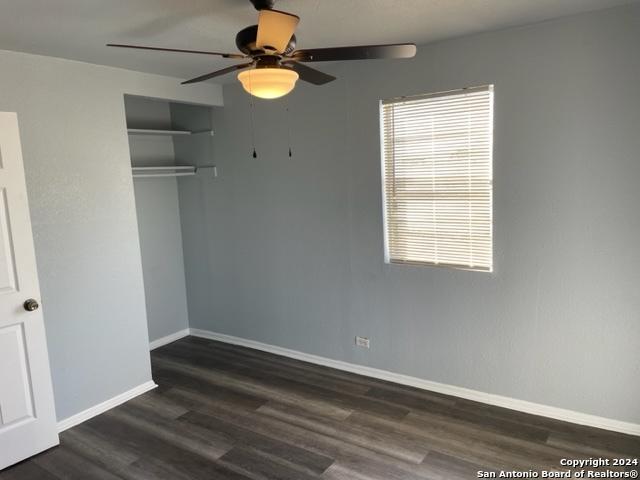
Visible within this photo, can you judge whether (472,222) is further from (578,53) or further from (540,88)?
(578,53)

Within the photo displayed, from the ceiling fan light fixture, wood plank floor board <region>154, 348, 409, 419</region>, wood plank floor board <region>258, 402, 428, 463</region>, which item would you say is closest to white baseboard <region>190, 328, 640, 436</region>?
wood plank floor board <region>154, 348, 409, 419</region>

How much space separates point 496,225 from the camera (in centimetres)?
322

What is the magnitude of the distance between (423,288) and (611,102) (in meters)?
1.70

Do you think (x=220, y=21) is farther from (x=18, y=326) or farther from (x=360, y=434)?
(x=360, y=434)

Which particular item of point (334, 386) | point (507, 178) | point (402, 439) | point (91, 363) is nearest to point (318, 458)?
point (402, 439)

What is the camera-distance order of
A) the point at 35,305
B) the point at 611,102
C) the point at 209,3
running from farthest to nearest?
the point at 35,305
the point at 611,102
the point at 209,3

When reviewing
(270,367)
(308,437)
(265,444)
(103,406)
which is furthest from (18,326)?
(270,367)

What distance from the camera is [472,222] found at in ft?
10.9

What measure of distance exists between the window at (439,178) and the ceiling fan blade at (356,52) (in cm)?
134

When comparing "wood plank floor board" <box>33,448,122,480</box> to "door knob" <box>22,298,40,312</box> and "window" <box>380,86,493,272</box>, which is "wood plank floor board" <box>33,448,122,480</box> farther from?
"window" <box>380,86,493,272</box>

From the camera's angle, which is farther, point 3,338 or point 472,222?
point 472,222

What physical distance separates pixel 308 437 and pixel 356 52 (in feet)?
7.75

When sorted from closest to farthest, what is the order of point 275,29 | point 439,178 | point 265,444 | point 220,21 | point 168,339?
1. point 275,29
2. point 220,21
3. point 265,444
4. point 439,178
5. point 168,339

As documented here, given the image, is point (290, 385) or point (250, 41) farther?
→ point (290, 385)
